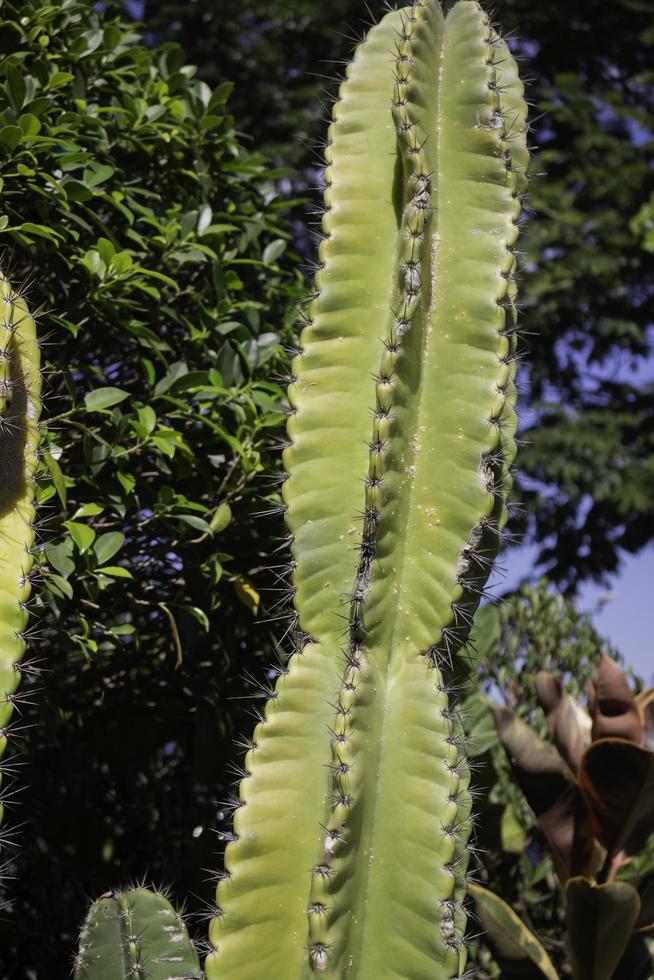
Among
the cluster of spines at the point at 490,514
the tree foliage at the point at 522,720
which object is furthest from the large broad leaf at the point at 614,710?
the cluster of spines at the point at 490,514

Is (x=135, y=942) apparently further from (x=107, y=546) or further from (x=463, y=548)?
(x=463, y=548)

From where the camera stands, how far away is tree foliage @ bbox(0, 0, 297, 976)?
7.86ft

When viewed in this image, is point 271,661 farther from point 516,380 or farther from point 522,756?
point 516,380

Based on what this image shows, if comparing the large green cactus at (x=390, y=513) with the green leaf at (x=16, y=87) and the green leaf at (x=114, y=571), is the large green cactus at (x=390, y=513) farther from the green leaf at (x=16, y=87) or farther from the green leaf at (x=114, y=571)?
the green leaf at (x=16, y=87)

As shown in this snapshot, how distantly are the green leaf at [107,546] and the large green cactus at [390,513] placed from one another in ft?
1.41

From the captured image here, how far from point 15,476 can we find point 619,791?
5.79 feet

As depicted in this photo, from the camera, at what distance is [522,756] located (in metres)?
2.74

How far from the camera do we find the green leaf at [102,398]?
2.35 m

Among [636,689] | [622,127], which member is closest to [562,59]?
[622,127]

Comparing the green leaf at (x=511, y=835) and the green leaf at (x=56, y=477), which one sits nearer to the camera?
the green leaf at (x=56, y=477)

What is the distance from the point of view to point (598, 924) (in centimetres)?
247

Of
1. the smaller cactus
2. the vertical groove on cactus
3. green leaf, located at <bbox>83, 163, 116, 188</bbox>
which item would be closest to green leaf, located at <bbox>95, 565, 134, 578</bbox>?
the vertical groove on cactus

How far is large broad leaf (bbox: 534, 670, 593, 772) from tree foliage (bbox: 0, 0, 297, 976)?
89 centimetres

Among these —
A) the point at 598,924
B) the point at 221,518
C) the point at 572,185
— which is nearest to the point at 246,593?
the point at 221,518
